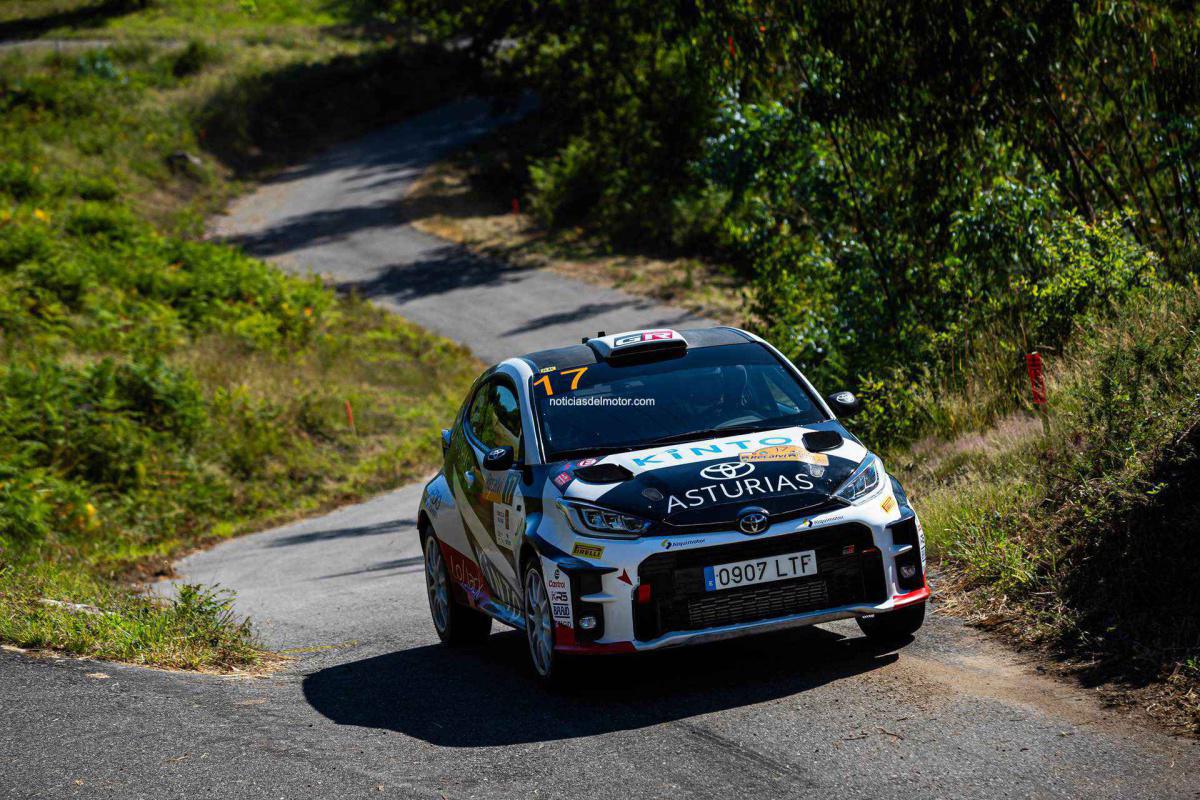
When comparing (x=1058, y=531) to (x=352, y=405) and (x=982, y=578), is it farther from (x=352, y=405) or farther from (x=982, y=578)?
(x=352, y=405)

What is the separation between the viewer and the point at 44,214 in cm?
2917

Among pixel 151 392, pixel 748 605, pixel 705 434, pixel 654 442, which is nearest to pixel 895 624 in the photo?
pixel 748 605

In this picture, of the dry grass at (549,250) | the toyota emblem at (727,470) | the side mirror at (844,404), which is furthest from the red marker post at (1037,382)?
the dry grass at (549,250)

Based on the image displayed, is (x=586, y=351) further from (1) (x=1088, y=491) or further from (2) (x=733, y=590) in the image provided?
(1) (x=1088, y=491)

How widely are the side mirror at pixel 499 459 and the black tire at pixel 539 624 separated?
0.68 metres

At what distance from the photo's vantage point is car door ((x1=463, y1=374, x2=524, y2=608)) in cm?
768

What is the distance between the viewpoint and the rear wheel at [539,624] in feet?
23.0

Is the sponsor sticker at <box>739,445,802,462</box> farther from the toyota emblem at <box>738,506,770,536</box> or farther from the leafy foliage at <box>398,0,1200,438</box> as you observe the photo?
the leafy foliage at <box>398,0,1200,438</box>

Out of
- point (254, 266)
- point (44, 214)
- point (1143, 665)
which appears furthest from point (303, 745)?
point (44, 214)

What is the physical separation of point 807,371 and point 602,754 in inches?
345

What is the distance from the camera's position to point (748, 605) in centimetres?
672

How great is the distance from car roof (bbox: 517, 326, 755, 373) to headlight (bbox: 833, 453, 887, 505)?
1483mm

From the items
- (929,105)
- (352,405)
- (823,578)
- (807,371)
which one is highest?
(929,105)

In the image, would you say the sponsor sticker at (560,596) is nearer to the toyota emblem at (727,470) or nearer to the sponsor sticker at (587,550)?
the sponsor sticker at (587,550)
